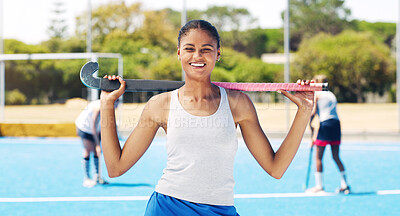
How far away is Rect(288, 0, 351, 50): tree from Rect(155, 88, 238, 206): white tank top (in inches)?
2966

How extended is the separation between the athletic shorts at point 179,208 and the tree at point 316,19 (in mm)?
75373

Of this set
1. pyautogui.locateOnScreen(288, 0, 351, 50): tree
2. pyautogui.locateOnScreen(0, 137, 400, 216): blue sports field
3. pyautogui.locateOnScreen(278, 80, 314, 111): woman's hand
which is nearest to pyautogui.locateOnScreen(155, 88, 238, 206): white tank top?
pyautogui.locateOnScreen(278, 80, 314, 111): woman's hand

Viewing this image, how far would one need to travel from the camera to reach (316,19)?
261 feet

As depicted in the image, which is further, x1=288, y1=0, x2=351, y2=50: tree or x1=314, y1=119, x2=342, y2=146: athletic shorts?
x1=288, y1=0, x2=351, y2=50: tree

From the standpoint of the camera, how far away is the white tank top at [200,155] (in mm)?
1934

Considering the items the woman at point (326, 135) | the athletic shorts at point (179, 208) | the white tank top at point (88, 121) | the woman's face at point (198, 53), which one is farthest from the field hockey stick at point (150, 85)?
the white tank top at point (88, 121)

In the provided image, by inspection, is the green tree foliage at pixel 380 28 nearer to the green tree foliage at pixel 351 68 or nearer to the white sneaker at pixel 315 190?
the green tree foliage at pixel 351 68

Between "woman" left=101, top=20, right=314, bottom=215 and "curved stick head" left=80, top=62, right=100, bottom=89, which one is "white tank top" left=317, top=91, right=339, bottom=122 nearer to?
"woman" left=101, top=20, right=314, bottom=215

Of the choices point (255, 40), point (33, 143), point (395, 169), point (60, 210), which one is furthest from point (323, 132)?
point (255, 40)

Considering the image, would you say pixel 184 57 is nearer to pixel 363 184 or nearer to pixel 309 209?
pixel 309 209

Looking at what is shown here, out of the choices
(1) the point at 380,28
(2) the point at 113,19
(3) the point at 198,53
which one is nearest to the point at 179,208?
(3) the point at 198,53

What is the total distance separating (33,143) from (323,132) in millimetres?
10233

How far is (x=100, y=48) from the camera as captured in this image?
52.8m

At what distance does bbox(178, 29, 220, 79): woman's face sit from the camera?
1.98 meters
